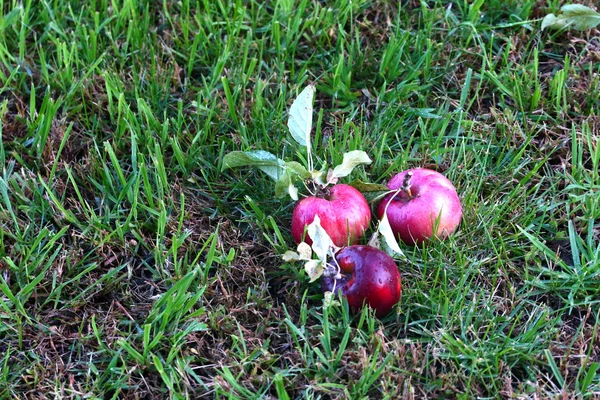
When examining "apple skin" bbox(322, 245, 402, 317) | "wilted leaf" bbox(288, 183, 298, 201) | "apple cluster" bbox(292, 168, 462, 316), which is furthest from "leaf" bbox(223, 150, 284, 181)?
"apple skin" bbox(322, 245, 402, 317)

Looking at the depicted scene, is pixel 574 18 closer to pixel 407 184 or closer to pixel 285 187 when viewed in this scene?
pixel 407 184

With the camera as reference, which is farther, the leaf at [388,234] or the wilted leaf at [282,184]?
the wilted leaf at [282,184]

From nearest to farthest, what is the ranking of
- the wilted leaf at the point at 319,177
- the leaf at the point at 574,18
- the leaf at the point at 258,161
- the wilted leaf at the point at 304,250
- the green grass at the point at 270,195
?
1. the green grass at the point at 270,195
2. the wilted leaf at the point at 304,250
3. the wilted leaf at the point at 319,177
4. the leaf at the point at 258,161
5. the leaf at the point at 574,18

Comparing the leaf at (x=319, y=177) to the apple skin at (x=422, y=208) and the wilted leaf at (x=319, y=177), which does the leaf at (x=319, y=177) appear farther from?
the apple skin at (x=422, y=208)

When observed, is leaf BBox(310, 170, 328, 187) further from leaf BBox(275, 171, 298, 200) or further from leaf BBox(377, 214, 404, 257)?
leaf BBox(377, 214, 404, 257)

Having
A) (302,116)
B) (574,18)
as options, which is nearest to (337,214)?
(302,116)

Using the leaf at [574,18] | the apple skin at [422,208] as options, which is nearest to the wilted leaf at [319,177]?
the apple skin at [422,208]
